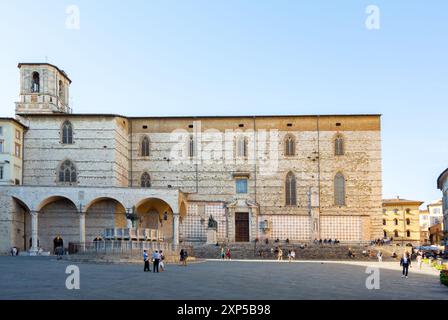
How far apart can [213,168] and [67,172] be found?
1166 cm

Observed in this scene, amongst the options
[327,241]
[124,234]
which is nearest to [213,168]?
[327,241]

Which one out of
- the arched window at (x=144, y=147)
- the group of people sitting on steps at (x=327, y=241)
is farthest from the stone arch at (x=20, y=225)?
the group of people sitting on steps at (x=327, y=241)

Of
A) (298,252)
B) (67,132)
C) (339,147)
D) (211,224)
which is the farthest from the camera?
(339,147)

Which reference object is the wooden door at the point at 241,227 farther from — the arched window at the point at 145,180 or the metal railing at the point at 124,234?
the metal railing at the point at 124,234

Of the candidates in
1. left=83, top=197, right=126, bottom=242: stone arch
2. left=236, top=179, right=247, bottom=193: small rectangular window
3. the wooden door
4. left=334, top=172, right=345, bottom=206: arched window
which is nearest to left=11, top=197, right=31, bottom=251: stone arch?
left=83, top=197, right=126, bottom=242: stone arch

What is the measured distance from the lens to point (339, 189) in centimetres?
5609

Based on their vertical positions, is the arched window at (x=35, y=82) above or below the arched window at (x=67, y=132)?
above

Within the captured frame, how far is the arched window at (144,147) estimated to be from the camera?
57375mm

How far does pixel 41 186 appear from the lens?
49.5 m

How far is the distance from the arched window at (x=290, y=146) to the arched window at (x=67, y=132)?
56.5 ft

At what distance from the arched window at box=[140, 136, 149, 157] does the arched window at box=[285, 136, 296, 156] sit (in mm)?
11452

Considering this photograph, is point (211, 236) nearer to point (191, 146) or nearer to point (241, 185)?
point (241, 185)

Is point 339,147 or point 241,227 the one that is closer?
point 241,227

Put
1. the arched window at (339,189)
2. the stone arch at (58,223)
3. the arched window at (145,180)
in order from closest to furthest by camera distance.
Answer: the stone arch at (58,223)
the arched window at (339,189)
the arched window at (145,180)
